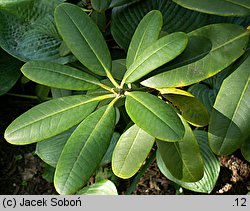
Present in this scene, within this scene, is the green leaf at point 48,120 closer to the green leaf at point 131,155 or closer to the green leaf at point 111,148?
the green leaf at point 131,155

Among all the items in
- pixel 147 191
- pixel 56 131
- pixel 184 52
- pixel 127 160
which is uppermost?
pixel 184 52

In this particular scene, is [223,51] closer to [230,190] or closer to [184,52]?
[184,52]

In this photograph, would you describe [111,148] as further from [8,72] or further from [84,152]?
[84,152]

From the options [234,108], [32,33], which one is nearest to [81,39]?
[234,108]

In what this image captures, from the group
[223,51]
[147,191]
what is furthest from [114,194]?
[223,51]

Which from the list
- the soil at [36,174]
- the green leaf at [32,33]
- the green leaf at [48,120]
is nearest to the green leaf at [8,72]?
the green leaf at [32,33]

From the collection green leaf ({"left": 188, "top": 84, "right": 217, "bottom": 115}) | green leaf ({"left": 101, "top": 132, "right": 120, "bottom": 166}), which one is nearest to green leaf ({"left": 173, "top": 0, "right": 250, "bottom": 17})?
green leaf ({"left": 188, "top": 84, "right": 217, "bottom": 115})
